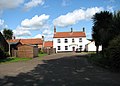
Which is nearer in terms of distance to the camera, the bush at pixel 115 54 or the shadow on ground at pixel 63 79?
the shadow on ground at pixel 63 79

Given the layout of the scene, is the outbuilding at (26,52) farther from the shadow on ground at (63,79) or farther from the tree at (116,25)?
the shadow on ground at (63,79)

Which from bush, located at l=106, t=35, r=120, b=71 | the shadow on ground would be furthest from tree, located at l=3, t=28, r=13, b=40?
the shadow on ground

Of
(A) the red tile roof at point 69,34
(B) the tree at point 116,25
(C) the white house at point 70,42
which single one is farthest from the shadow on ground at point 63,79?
(A) the red tile roof at point 69,34

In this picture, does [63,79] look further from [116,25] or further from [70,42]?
[70,42]

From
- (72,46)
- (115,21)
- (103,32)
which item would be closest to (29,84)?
(115,21)

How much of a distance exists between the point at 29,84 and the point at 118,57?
10.5m

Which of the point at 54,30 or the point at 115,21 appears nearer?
the point at 115,21

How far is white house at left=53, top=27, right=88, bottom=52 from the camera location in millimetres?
86688

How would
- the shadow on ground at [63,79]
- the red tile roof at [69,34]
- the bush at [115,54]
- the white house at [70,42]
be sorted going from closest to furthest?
the shadow on ground at [63,79], the bush at [115,54], the white house at [70,42], the red tile roof at [69,34]

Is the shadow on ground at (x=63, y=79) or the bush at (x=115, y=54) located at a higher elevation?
the bush at (x=115, y=54)

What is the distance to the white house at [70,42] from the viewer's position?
86688mm

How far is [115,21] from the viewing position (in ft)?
89.3

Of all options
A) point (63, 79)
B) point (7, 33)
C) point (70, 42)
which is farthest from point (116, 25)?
point (7, 33)

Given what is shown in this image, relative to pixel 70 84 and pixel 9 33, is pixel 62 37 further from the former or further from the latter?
pixel 70 84
